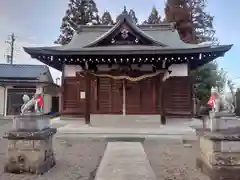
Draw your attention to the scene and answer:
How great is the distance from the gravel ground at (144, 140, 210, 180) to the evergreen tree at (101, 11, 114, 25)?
25.0 meters

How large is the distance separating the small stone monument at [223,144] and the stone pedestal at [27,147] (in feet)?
9.77

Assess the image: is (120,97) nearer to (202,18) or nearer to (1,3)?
(1,3)

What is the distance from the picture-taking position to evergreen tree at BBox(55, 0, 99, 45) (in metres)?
27.3

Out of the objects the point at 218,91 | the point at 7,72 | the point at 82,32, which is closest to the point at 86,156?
the point at 218,91

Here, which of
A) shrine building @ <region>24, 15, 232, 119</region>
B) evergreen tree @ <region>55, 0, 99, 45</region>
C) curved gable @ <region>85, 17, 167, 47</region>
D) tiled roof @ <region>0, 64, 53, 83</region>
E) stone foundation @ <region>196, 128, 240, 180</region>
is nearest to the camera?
stone foundation @ <region>196, 128, 240, 180</region>

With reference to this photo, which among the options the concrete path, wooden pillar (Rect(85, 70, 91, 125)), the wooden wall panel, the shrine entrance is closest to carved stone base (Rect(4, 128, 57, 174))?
the concrete path

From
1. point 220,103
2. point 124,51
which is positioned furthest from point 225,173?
point 124,51

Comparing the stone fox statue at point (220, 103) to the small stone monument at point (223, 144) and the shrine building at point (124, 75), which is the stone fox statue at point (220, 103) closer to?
the small stone monument at point (223, 144)

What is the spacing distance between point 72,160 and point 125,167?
1.62 meters

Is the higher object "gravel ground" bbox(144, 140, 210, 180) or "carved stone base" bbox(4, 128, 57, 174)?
"carved stone base" bbox(4, 128, 57, 174)

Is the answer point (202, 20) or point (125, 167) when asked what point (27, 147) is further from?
point (202, 20)

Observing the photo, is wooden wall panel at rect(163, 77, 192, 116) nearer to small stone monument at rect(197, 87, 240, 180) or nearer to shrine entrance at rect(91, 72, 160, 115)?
shrine entrance at rect(91, 72, 160, 115)

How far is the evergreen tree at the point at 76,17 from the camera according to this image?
89.7 ft

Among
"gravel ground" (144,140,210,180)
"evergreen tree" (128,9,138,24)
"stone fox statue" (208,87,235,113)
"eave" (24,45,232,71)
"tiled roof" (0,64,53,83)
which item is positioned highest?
"evergreen tree" (128,9,138,24)
